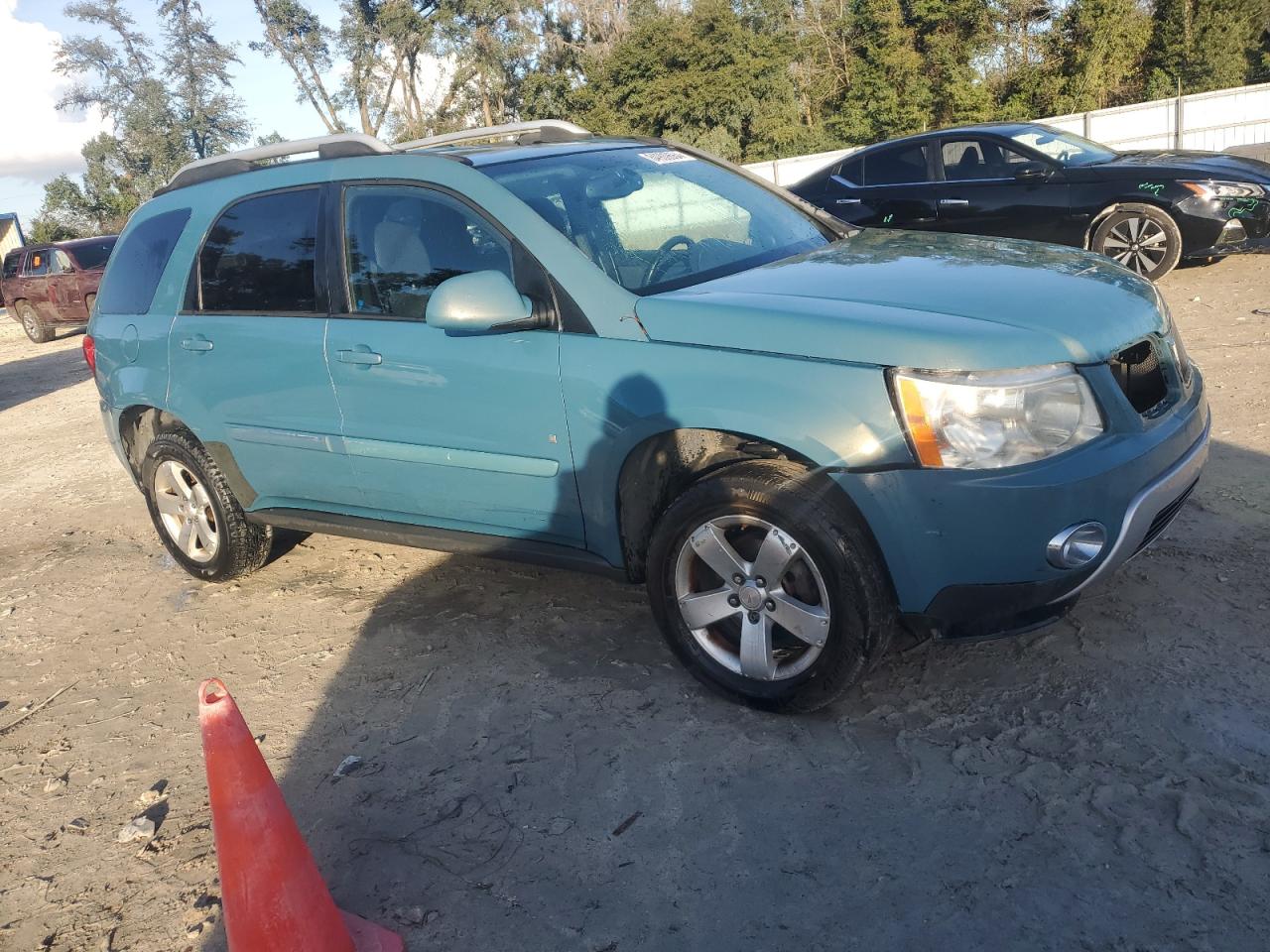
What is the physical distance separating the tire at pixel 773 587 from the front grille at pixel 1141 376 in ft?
3.01

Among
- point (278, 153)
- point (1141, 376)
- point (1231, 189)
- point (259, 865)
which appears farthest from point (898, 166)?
point (259, 865)

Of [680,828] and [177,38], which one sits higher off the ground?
[177,38]

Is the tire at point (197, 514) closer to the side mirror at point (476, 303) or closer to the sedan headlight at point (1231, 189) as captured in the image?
the side mirror at point (476, 303)

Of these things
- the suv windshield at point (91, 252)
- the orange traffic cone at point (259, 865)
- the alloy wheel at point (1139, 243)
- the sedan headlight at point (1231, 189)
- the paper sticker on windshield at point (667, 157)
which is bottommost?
the orange traffic cone at point (259, 865)

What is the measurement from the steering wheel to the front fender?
365 mm

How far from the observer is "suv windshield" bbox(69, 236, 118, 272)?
18375 millimetres

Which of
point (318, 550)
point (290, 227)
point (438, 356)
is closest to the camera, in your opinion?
point (438, 356)

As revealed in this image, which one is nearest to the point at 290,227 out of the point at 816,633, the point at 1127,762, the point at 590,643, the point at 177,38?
the point at 590,643

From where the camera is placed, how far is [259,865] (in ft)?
8.06

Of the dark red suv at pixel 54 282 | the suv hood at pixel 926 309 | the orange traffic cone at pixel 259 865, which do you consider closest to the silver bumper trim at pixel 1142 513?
the suv hood at pixel 926 309

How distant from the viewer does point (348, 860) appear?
2969mm

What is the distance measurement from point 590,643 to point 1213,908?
2.27m

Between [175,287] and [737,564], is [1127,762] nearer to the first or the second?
[737,564]

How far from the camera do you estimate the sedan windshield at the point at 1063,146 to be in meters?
9.49
